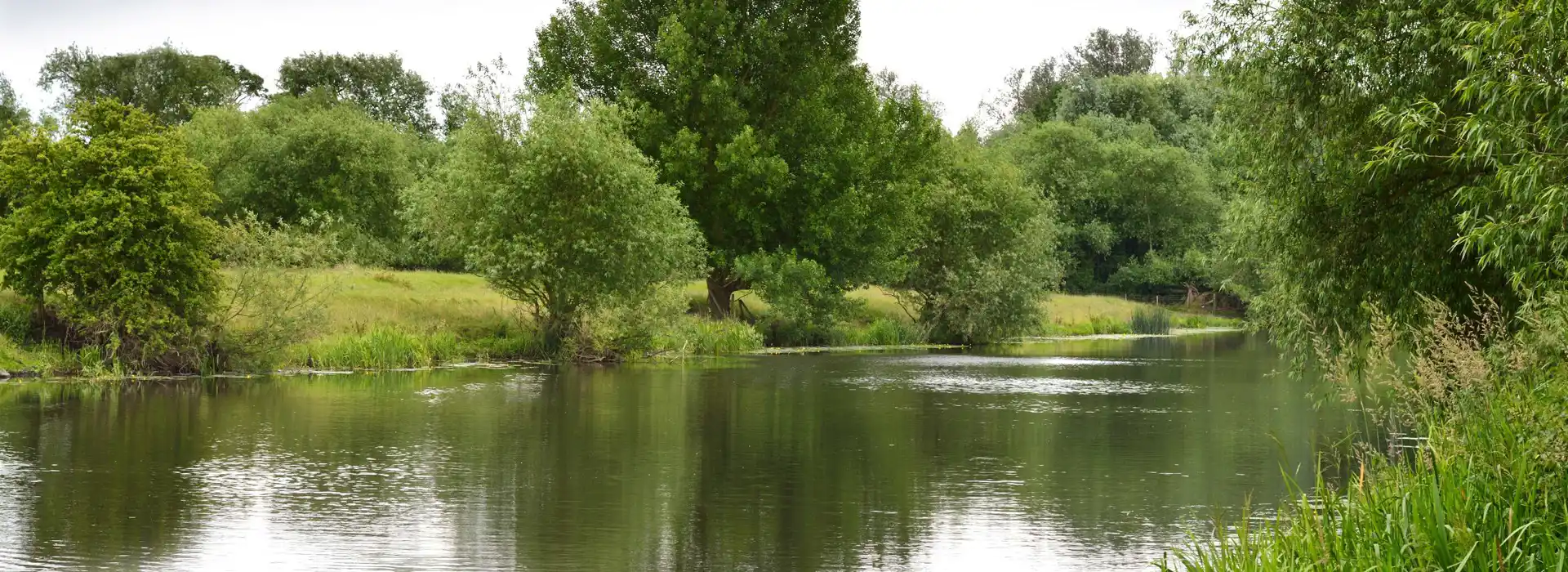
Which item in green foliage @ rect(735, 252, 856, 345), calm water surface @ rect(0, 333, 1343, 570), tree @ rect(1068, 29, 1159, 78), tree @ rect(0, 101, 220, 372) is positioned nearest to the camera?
calm water surface @ rect(0, 333, 1343, 570)

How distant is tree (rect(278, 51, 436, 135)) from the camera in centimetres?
9456

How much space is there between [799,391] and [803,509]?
17.0 meters

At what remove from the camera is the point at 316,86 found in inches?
3477

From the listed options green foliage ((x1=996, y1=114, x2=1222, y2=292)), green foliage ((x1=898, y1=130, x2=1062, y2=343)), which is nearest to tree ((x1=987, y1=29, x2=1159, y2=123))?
green foliage ((x1=996, y1=114, x2=1222, y2=292))

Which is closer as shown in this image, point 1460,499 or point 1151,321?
point 1460,499

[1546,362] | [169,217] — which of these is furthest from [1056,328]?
[1546,362]

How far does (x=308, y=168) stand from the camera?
61.2 meters

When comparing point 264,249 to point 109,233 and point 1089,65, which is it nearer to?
point 109,233

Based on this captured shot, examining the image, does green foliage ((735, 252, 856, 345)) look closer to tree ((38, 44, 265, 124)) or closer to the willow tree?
the willow tree

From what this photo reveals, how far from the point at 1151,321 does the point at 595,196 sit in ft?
129

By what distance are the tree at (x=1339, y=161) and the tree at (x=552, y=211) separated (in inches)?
886

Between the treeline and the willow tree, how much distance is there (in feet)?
0.37

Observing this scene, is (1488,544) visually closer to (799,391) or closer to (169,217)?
(799,391)

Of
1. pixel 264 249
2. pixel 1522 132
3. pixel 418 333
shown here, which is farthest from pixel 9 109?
pixel 1522 132
